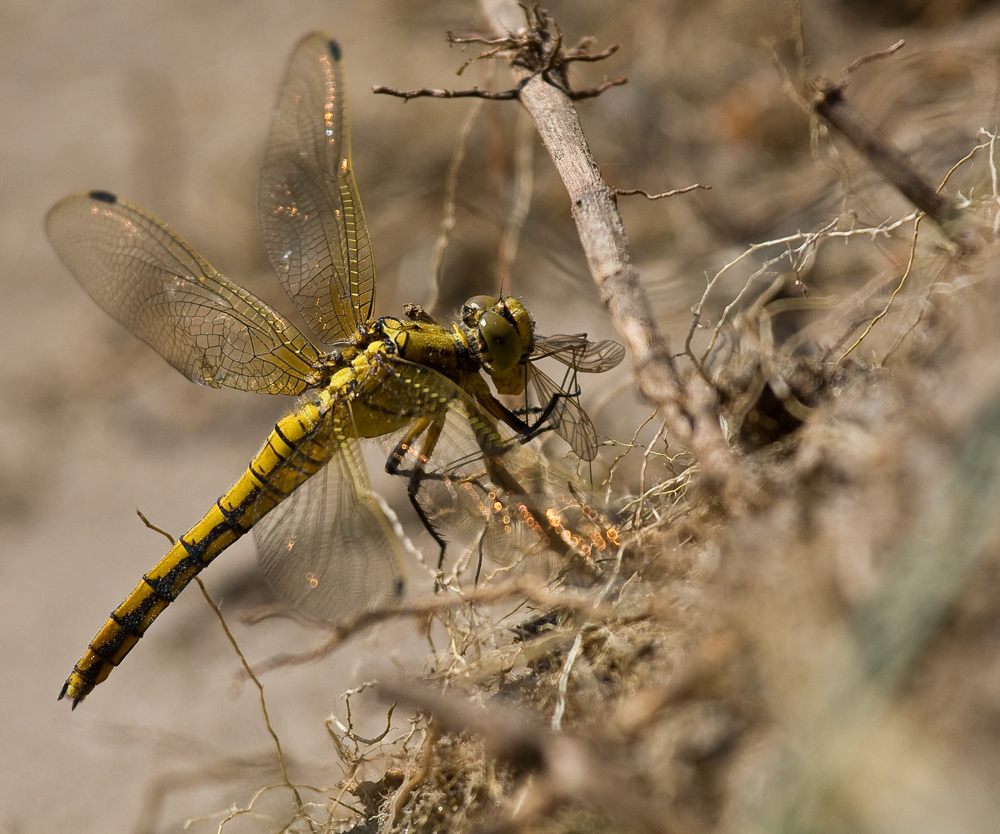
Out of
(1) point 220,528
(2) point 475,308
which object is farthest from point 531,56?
(1) point 220,528

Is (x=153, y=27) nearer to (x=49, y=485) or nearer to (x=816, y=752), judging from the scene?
(x=49, y=485)

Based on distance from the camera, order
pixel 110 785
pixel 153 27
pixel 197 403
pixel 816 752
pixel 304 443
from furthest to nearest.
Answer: pixel 153 27 → pixel 197 403 → pixel 110 785 → pixel 304 443 → pixel 816 752

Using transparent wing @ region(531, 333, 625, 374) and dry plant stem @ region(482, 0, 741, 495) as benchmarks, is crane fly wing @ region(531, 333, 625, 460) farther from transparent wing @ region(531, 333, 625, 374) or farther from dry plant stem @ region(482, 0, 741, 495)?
dry plant stem @ region(482, 0, 741, 495)

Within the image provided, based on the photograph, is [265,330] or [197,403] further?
[197,403]

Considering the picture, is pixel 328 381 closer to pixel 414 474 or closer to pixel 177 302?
pixel 414 474

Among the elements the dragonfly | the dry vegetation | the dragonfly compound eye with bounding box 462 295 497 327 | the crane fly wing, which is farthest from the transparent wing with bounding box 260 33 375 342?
the dry vegetation

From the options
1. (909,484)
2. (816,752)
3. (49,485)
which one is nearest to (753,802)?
(816,752)
